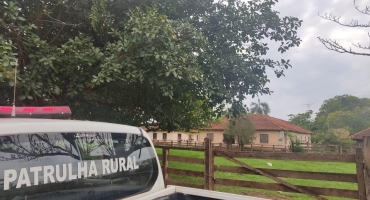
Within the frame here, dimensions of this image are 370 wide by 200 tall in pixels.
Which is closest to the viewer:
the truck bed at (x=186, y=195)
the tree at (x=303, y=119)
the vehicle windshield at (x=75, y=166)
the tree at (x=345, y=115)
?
the vehicle windshield at (x=75, y=166)

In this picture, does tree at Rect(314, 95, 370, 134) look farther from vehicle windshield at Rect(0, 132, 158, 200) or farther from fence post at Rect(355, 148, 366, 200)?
vehicle windshield at Rect(0, 132, 158, 200)

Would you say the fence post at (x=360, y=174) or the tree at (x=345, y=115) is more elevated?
the tree at (x=345, y=115)

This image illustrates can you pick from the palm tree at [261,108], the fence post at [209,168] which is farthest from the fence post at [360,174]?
the palm tree at [261,108]

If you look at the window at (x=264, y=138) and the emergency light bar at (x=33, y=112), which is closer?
the emergency light bar at (x=33, y=112)

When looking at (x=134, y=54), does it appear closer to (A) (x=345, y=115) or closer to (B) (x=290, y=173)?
(B) (x=290, y=173)

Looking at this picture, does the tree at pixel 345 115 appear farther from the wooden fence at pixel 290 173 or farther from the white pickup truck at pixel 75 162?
the white pickup truck at pixel 75 162

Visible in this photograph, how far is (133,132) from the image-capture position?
2.68 meters

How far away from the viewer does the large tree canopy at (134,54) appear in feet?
19.2

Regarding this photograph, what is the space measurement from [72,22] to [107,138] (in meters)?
6.02

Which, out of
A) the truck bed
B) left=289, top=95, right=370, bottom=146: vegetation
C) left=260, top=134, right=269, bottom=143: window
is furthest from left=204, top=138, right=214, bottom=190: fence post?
left=260, top=134, right=269, bottom=143: window

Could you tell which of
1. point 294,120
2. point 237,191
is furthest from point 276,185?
point 294,120

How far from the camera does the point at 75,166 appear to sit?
6.89 feet

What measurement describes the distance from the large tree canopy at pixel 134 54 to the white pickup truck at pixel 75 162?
3084 millimetres

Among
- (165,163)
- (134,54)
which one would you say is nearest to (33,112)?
(134,54)
